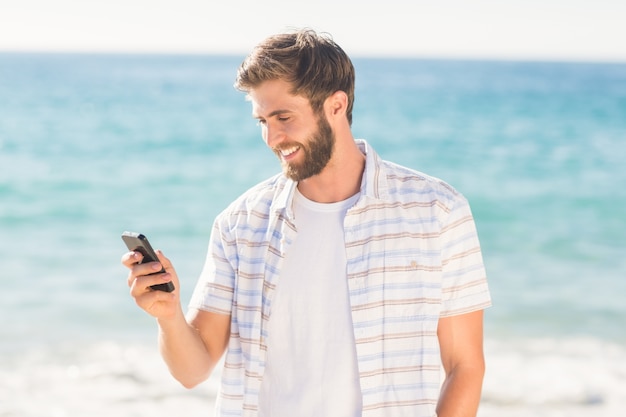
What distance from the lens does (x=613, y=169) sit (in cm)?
1667

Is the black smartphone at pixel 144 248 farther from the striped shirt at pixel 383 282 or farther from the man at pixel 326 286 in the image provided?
the striped shirt at pixel 383 282

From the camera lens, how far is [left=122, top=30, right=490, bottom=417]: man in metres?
2.43

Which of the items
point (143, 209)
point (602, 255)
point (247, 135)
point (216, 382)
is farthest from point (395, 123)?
point (216, 382)

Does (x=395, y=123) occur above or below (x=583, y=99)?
below

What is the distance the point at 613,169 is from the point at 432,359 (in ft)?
49.7

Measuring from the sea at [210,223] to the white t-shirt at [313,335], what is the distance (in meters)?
4.08

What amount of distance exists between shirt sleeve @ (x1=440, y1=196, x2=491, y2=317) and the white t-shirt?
27 centimetres

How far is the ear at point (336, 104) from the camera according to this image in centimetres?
260

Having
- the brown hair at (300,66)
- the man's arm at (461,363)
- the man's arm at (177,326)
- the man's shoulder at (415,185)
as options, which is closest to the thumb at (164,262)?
the man's arm at (177,326)

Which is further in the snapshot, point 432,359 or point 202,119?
point 202,119

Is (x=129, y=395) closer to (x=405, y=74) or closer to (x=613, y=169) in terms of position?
(x=613, y=169)

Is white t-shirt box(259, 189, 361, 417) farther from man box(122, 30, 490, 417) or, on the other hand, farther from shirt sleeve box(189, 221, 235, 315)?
shirt sleeve box(189, 221, 235, 315)

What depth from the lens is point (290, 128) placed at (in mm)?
2516

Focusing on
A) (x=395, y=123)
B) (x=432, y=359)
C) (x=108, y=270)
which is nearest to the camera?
(x=432, y=359)
